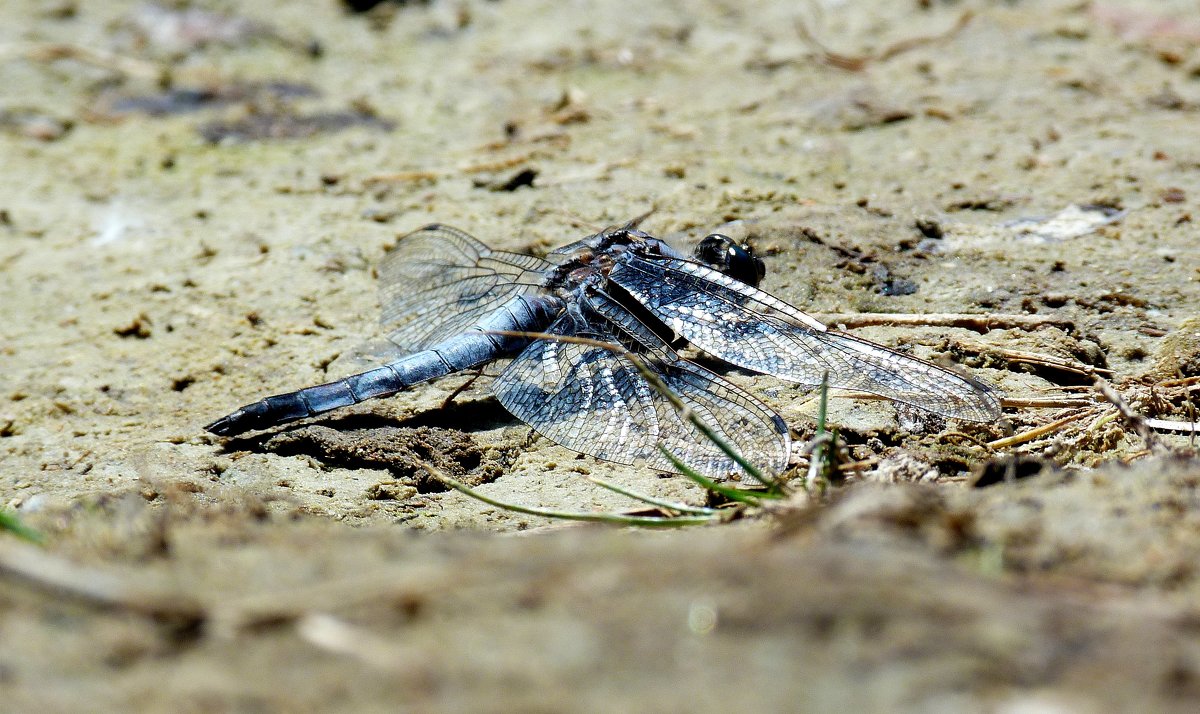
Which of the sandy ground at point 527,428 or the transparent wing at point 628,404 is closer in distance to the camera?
the sandy ground at point 527,428

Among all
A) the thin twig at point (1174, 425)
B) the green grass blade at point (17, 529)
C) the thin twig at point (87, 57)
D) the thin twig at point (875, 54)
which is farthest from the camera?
the thin twig at point (87, 57)

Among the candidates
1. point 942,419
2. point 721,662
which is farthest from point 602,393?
point 721,662

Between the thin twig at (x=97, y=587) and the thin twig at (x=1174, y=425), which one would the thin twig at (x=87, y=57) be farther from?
the thin twig at (x=1174, y=425)

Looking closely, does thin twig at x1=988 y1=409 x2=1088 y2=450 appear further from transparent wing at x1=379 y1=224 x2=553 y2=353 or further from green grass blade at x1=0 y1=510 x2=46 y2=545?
green grass blade at x1=0 y1=510 x2=46 y2=545

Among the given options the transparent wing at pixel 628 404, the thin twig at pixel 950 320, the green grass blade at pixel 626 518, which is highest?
the thin twig at pixel 950 320

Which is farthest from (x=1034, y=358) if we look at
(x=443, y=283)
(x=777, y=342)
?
(x=443, y=283)

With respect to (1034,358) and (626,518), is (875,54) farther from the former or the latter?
(626,518)

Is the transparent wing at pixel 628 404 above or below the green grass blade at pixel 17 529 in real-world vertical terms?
below

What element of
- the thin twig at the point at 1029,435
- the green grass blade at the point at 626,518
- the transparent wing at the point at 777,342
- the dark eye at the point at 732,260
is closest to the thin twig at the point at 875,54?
the dark eye at the point at 732,260

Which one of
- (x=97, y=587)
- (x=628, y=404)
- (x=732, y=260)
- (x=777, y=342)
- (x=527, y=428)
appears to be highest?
(x=97, y=587)
